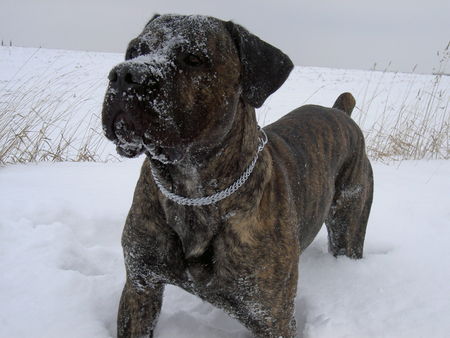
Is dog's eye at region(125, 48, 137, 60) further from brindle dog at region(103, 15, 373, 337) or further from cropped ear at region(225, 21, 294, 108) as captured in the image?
cropped ear at region(225, 21, 294, 108)

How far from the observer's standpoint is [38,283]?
7.75 ft

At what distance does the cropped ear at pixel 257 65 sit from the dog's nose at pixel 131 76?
1.60 ft

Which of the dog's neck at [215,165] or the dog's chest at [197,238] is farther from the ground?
the dog's neck at [215,165]

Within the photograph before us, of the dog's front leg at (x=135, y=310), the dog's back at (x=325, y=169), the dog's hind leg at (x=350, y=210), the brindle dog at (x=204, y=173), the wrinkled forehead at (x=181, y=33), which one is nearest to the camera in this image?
the brindle dog at (x=204, y=173)

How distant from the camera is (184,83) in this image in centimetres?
153

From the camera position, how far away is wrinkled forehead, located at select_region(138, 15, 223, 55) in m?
1.60

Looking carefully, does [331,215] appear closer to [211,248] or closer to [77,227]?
[211,248]

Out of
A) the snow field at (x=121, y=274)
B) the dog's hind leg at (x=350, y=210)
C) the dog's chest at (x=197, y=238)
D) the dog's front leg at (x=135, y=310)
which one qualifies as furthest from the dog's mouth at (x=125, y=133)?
the dog's hind leg at (x=350, y=210)

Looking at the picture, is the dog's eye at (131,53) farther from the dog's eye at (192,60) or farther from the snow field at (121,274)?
the snow field at (121,274)

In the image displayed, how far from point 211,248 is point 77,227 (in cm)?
156

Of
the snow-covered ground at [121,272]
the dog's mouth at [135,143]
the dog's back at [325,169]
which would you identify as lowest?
the snow-covered ground at [121,272]

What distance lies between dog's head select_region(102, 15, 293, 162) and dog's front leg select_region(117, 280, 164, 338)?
2.41 feet

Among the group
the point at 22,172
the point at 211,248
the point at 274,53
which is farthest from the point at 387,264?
the point at 22,172

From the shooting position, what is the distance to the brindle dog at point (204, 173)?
148 cm
